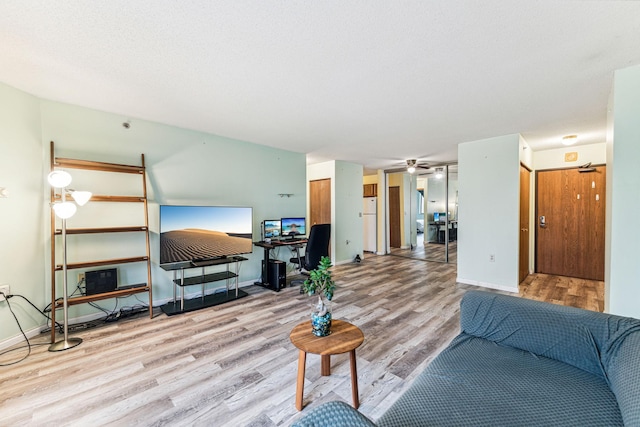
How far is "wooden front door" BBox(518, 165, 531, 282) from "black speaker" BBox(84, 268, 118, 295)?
18.5 feet

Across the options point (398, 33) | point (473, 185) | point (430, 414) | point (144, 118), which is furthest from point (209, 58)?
point (473, 185)

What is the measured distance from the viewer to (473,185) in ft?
14.6

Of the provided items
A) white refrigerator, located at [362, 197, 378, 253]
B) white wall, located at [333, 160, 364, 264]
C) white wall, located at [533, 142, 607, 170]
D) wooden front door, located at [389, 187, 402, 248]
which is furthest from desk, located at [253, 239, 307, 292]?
white wall, located at [533, 142, 607, 170]

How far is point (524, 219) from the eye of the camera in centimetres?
453

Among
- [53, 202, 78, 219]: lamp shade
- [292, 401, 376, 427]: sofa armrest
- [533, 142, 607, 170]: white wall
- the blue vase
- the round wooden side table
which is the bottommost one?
the round wooden side table

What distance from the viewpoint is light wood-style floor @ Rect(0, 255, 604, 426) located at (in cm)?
168

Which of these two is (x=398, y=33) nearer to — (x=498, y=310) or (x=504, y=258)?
(x=498, y=310)

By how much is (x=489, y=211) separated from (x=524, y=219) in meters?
0.81

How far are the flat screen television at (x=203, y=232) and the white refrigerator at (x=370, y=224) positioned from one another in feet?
13.9

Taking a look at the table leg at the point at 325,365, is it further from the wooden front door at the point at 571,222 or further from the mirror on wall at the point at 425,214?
the wooden front door at the point at 571,222

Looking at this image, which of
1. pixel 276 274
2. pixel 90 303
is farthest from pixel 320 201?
pixel 90 303

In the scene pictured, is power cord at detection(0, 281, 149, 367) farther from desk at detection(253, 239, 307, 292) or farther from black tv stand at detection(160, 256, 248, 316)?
desk at detection(253, 239, 307, 292)

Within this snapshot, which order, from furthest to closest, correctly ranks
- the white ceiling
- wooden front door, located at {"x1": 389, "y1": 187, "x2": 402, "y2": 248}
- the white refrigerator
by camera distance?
wooden front door, located at {"x1": 389, "y1": 187, "x2": 402, "y2": 248}
the white refrigerator
the white ceiling

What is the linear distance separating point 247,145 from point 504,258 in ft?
14.9
